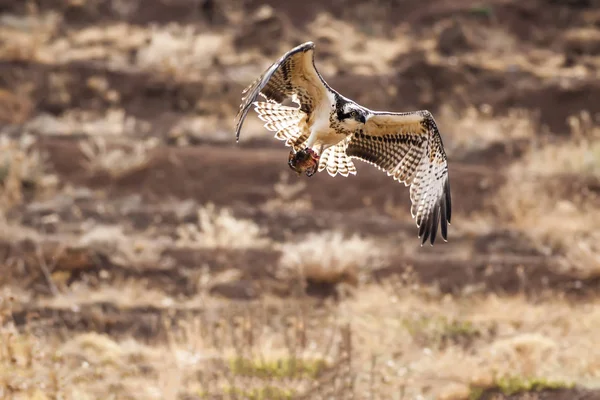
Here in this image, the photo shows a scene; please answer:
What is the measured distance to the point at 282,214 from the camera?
14.2 m

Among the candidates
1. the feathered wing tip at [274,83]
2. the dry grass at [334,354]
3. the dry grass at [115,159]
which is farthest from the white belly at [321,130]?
the dry grass at [115,159]

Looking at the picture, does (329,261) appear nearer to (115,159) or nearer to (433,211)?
(433,211)

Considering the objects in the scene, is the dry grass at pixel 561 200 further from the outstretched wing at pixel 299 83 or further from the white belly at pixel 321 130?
the outstretched wing at pixel 299 83

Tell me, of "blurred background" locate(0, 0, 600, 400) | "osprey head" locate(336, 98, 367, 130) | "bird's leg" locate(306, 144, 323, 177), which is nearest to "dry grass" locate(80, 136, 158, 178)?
"blurred background" locate(0, 0, 600, 400)

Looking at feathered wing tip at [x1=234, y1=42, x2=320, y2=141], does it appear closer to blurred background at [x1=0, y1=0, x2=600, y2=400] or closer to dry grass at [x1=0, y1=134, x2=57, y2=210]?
blurred background at [x1=0, y1=0, x2=600, y2=400]

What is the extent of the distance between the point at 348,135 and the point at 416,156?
712 millimetres

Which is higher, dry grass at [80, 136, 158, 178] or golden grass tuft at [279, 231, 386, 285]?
dry grass at [80, 136, 158, 178]

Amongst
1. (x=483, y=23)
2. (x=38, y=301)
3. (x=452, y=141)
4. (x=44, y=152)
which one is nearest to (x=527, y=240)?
(x=452, y=141)

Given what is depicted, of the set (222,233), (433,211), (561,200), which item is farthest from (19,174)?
(433,211)

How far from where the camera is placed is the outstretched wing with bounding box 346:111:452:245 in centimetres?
771

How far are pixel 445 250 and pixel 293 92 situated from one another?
6.53 metres

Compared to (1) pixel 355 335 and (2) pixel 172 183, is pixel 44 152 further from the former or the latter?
(1) pixel 355 335

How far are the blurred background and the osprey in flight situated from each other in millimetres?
1381

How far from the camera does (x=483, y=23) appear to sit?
24.2 meters
